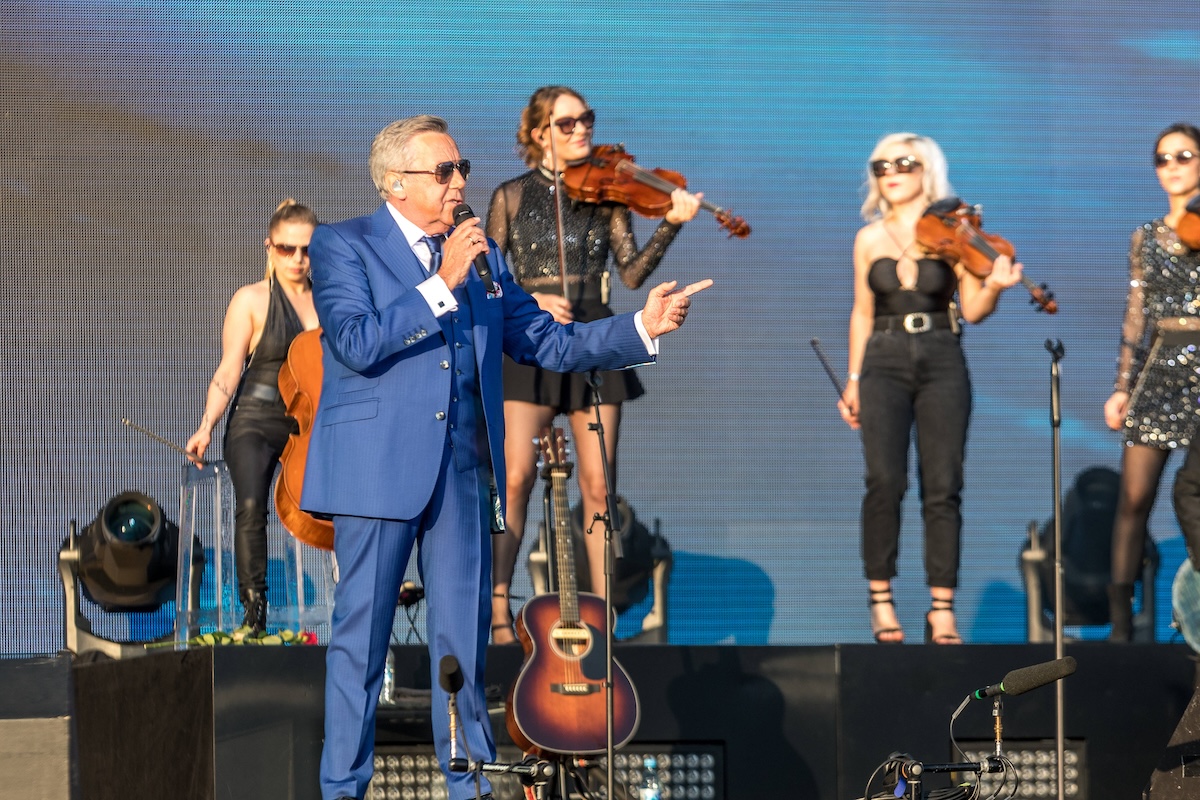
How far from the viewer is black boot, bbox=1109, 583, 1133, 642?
4.94 meters

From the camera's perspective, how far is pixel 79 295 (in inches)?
246

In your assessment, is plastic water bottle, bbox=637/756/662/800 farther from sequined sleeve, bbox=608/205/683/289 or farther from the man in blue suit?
sequined sleeve, bbox=608/205/683/289

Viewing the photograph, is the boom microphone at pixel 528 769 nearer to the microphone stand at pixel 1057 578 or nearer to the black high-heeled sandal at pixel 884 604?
the microphone stand at pixel 1057 578

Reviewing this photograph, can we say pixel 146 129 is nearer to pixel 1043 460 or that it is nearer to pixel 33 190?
pixel 33 190

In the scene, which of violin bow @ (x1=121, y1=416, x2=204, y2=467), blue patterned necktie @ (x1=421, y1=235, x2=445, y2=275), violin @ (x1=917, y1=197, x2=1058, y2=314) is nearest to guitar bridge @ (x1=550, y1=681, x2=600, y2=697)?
blue patterned necktie @ (x1=421, y1=235, x2=445, y2=275)

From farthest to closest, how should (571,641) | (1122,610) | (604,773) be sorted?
(1122,610)
(604,773)
(571,641)

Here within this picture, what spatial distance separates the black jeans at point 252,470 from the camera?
5.34 metres

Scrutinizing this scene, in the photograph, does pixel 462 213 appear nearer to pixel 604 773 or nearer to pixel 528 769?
pixel 528 769

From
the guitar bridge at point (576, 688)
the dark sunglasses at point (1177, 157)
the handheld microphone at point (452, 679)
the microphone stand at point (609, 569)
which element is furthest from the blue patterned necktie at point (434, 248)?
the dark sunglasses at point (1177, 157)

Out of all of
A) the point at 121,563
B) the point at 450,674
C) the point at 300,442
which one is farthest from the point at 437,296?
the point at 121,563

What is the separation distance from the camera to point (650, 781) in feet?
14.7

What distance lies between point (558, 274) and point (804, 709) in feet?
4.78

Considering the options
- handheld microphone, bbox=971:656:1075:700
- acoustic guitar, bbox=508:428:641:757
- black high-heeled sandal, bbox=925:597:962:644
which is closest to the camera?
handheld microphone, bbox=971:656:1075:700

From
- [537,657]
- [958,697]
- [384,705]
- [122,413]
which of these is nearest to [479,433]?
[537,657]
